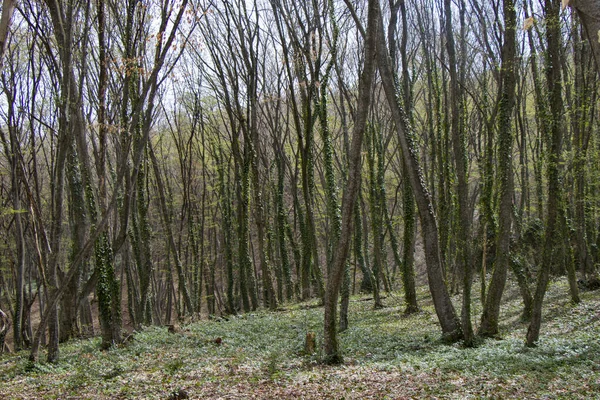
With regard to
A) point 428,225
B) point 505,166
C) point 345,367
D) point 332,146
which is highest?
point 332,146

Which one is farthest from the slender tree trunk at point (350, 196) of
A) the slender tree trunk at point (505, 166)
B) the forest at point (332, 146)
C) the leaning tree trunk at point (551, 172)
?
the leaning tree trunk at point (551, 172)

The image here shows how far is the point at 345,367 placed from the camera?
25.1 ft

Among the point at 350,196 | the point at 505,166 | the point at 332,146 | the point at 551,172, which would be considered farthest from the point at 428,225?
the point at 332,146

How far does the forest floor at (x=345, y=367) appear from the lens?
20.0ft

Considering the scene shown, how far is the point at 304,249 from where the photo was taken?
2039 cm

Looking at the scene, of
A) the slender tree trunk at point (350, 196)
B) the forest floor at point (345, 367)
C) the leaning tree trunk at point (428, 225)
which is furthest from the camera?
the leaning tree trunk at point (428, 225)

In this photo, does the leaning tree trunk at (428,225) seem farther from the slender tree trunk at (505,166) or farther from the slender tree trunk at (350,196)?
the slender tree trunk at (350,196)

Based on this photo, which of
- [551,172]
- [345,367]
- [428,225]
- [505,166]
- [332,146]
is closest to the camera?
[345,367]

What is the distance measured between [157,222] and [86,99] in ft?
56.7

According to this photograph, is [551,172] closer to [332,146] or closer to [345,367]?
[345,367]

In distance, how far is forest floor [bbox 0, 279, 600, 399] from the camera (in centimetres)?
611

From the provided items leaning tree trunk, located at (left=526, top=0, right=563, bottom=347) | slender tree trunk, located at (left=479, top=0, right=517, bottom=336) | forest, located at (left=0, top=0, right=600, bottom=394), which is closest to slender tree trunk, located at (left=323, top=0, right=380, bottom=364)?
forest, located at (left=0, top=0, right=600, bottom=394)

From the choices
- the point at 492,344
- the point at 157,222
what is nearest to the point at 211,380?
the point at 492,344

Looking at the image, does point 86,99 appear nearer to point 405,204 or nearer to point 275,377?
point 405,204
